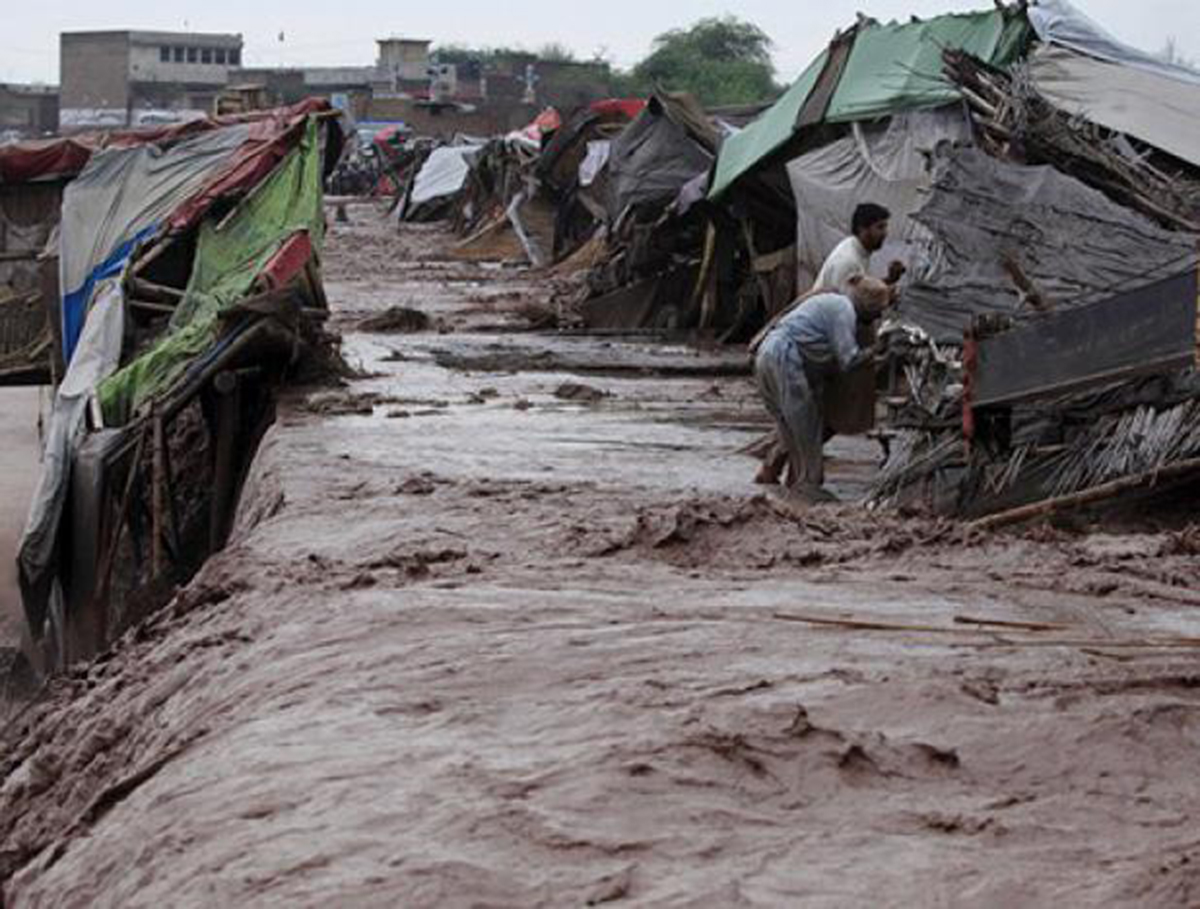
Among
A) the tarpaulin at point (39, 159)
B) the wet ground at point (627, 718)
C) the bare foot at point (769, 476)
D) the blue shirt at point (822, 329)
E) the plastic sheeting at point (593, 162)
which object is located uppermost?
the plastic sheeting at point (593, 162)

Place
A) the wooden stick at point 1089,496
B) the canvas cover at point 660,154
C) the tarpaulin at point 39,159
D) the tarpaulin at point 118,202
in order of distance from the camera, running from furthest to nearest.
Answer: the canvas cover at point 660,154 < the tarpaulin at point 39,159 < the tarpaulin at point 118,202 < the wooden stick at point 1089,496

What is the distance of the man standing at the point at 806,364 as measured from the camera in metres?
9.18

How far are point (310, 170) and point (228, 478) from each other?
11.1ft

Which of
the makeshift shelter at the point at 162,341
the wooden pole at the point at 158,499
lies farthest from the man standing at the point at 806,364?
the makeshift shelter at the point at 162,341

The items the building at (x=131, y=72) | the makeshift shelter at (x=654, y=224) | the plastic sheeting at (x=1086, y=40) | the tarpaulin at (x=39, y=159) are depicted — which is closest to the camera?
the plastic sheeting at (x=1086, y=40)

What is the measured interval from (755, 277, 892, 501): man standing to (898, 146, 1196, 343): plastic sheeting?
0.32 m

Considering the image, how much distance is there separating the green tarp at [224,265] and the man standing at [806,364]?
371 cm

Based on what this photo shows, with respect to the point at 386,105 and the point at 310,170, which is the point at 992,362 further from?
the point at 386,105

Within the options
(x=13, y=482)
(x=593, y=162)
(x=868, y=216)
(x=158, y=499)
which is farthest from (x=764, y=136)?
(x=593, y=162)

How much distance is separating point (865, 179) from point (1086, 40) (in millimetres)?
2433

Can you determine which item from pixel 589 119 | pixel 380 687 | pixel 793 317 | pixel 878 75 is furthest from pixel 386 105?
pixel 380 687

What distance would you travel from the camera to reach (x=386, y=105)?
64.1 m

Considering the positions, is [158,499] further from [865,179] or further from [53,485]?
[865,179]

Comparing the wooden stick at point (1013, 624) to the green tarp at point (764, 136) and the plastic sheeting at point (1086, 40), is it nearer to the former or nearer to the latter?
the plastic sheeting at point (1086, 40)
